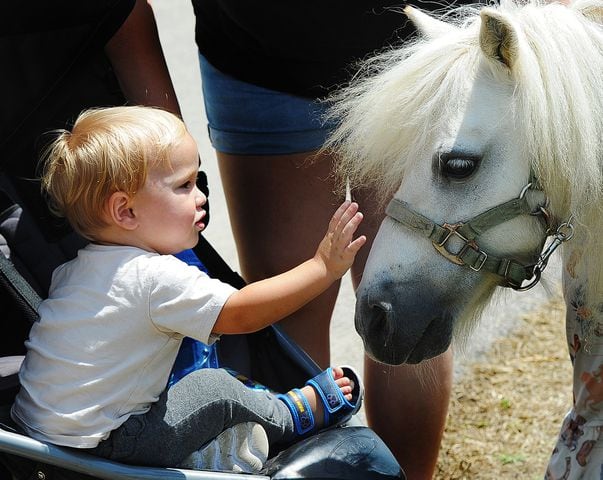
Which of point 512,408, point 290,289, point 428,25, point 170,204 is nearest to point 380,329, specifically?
point 290,289

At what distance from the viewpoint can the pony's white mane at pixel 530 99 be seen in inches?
52.6

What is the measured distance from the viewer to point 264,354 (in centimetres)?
178

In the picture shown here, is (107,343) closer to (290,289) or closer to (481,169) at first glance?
(290,289)

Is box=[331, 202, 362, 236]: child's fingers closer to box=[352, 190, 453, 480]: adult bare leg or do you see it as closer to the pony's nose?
the pony's nose

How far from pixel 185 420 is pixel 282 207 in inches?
25.3

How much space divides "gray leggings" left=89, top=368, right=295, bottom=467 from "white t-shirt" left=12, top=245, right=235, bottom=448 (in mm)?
23

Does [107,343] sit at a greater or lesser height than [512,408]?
greater

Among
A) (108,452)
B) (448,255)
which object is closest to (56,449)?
(108,452)

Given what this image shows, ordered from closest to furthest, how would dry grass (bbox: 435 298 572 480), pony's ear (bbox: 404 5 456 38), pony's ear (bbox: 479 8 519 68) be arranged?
pony's ear (bbox: 479 8 519 68) → pony's ear (bbox: 404 5 456 38) → dry grass (bbox: 435 298 572 480)

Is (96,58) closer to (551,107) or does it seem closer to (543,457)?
(551,107)

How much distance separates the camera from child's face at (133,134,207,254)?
4.96 feet

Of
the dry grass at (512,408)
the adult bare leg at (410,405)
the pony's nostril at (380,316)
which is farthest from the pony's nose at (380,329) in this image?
the dry grass at (512,408)

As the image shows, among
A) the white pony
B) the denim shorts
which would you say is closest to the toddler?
the white pony

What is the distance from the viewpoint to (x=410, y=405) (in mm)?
1969
